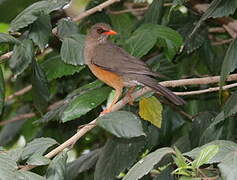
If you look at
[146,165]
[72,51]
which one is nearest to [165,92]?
[72,51]

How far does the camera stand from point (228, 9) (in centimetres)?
356

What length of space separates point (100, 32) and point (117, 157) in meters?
1.12

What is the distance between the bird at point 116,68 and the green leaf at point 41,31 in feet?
1.36

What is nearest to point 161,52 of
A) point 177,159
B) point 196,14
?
point 196,14

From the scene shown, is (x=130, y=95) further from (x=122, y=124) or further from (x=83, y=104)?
(x=122, y=124)

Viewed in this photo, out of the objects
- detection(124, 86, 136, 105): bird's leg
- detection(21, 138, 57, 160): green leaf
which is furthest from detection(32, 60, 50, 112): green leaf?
detection(21, 138, 57, 160): green leaf

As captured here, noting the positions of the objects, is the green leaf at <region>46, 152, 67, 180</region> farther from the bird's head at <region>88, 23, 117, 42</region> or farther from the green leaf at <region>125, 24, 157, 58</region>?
the bird's head at <region>88, 23, 117, 42</region>

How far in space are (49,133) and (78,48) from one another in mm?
1355

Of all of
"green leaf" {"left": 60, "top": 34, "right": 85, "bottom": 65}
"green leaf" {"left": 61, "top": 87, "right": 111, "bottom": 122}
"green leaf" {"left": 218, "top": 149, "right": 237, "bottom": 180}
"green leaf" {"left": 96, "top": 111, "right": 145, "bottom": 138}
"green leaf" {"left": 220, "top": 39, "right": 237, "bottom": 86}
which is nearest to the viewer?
"green leaf" {"left": 218, "top": 149, "right": 237, "bottom": 180}

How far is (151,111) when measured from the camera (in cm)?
382

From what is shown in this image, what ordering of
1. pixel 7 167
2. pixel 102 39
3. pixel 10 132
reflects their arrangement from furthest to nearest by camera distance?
pixel 10 132
pixel 102 39
pixel 7 167

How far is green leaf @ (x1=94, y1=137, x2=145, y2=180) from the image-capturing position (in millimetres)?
3943

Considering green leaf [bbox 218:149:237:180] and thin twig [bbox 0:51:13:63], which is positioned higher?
thin twig [bbox 0:51:13:63]

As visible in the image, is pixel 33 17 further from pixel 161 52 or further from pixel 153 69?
pixel 161 52
